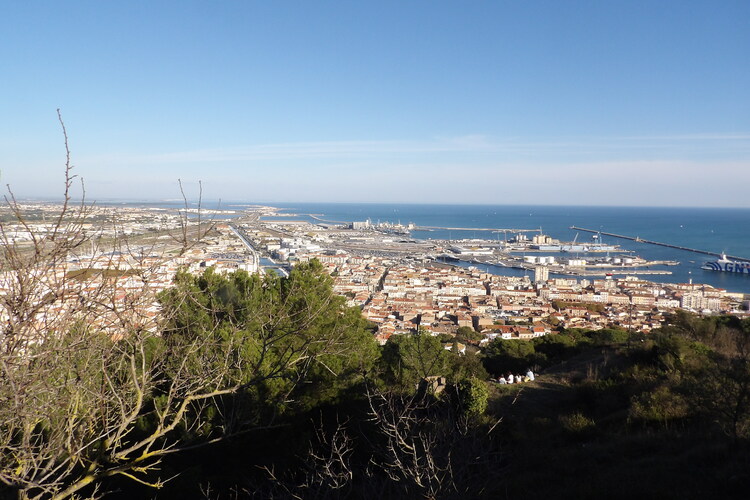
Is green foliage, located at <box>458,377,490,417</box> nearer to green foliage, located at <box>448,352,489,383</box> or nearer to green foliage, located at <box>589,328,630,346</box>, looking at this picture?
green foliage, located at <box>448,352,489,383</box>

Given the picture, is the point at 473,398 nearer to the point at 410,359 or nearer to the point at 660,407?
the point at 410,359

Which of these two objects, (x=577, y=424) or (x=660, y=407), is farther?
(x=577, y=424)

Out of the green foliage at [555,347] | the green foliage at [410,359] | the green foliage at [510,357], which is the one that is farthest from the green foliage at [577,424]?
the green foliage at [555,347]

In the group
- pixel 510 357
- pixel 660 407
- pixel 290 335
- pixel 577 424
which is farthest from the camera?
pixel 510 357

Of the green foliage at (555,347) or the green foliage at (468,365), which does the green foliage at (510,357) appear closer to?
the green foliage at (555,347)

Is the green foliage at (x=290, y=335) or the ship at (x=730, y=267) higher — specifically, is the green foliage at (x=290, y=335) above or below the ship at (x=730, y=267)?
above

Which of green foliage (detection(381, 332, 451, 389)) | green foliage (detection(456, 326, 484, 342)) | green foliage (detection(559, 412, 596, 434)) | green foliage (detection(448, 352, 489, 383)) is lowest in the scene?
green foliage (detection(456, 326, 484, 342))

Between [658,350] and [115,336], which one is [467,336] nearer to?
[658,350]

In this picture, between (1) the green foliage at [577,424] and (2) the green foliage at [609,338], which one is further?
(2) the green foliage at [609,338]

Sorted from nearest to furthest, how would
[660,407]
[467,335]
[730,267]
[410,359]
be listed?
[660,407] → [410,359] → [467,335] → [730,267]

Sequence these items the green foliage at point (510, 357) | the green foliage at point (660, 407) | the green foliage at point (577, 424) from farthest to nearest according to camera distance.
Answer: the green foliage at point (510, 357), the green foliage at point (577, 424), the green foliage at point (660, 407)

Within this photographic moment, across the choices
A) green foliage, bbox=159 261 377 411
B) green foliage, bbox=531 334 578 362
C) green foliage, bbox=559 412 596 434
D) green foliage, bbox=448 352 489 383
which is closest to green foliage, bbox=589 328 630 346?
green foliage, bbox=531 334 578 362

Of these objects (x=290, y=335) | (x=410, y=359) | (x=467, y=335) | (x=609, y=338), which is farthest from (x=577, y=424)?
(x=467, y=335)

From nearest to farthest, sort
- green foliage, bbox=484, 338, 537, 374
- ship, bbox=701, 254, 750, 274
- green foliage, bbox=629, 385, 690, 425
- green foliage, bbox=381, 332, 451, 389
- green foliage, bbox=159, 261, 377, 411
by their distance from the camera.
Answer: green foliage, bbox=159, 261, 377, 411 < green foliage, bbox=629, 385, 690, 425 < green foliage, bbox=381, 332, 451, 389 < green foliage, bbox=484, 338, 537, 374 < ship, bbox=701, 254, 750, 274
